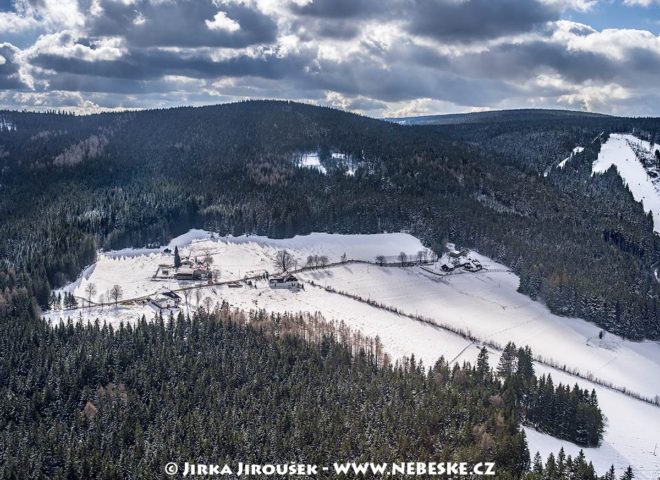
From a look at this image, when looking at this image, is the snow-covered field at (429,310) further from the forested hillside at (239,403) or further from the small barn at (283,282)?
the forested hillside at (239,403)

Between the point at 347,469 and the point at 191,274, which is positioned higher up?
the point at 191,274

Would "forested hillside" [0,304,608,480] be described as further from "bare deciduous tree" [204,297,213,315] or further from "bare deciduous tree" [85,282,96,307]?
"bare deciduous tree" [85,282,96,307]

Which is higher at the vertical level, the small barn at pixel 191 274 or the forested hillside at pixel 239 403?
the small barn at pixel 191 274

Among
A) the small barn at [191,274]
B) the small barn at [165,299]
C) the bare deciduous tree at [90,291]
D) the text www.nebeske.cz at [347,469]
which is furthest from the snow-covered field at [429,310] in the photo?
the text www.nebeske.cz at [347,469]

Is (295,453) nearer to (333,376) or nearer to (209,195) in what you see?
(333,376)

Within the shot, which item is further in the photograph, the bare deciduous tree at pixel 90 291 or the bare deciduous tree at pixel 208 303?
the bare deciduous tree at pixel 90 291

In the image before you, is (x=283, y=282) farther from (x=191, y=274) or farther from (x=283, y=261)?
(x=191, y=274)

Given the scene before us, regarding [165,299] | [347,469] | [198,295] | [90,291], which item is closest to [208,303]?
[198,295]
